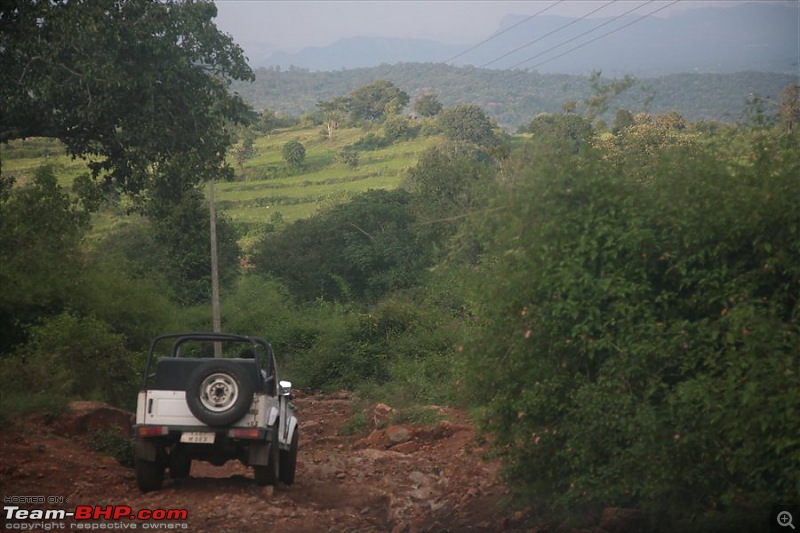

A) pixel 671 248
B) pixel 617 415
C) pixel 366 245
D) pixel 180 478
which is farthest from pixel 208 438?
pixel 366 245

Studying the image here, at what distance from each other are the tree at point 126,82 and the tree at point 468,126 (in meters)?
42.9

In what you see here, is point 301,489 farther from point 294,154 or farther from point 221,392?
point 294,154

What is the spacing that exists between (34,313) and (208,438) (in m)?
8.27

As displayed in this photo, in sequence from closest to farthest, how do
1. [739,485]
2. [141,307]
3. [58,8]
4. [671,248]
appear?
[739,485] → [671,248] → [58,8] → [141,307]

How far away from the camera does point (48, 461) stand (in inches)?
443

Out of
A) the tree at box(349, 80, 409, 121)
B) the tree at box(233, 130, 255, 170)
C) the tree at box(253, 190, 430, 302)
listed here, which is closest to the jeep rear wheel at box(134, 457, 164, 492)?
the tree at box(253, 190, 430, 302)

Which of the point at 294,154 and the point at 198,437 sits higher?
the point at 294,154

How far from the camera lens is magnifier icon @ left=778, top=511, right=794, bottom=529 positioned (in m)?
6.86

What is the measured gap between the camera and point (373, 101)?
320ft

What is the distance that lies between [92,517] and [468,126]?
187ft

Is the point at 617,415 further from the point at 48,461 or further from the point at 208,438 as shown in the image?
the point at 48,461
